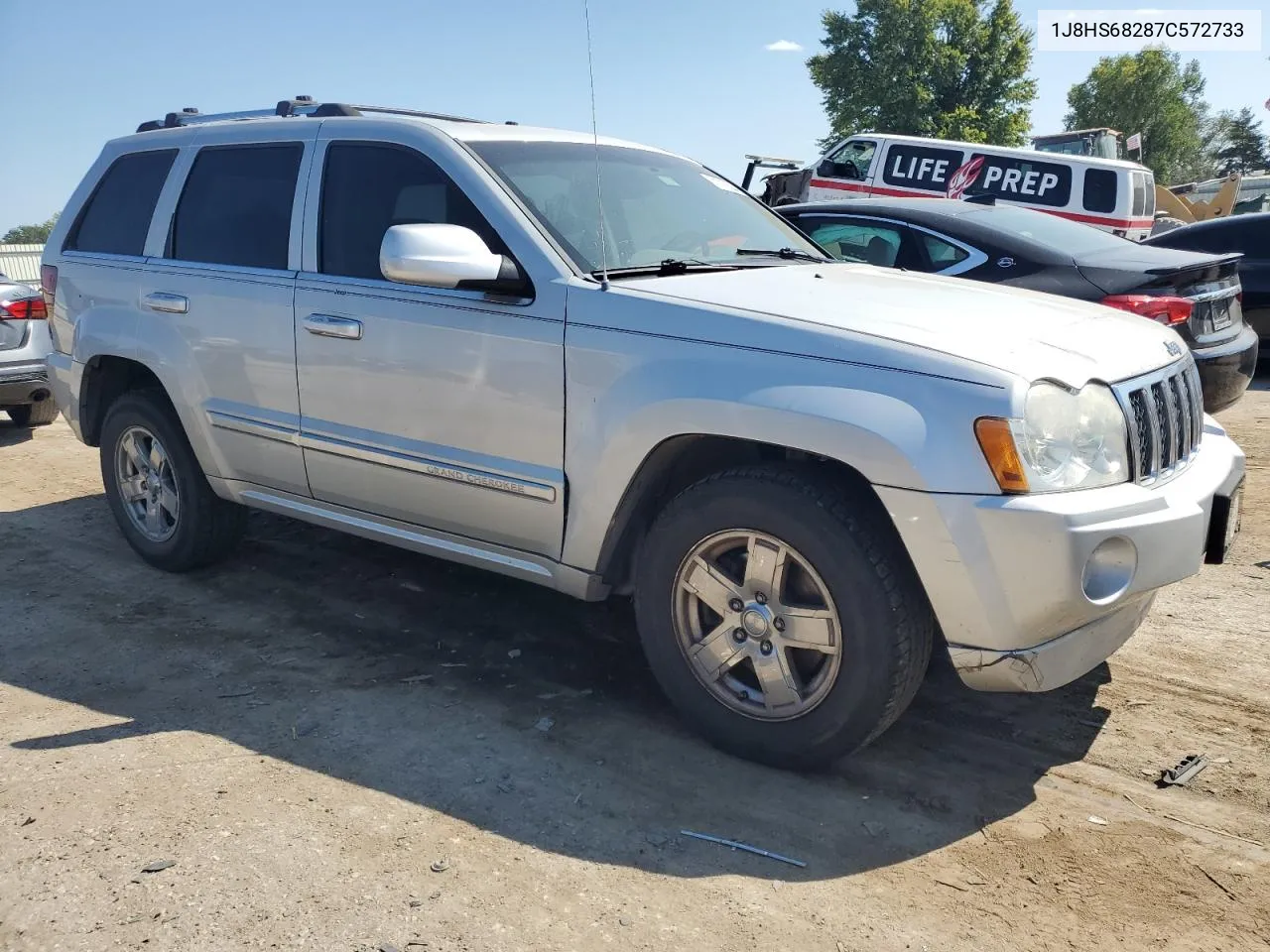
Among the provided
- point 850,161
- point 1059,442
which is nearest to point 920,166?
point 850,161

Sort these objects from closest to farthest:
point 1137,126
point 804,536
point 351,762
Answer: point 804,536 < point 351,762 < point 1137,126

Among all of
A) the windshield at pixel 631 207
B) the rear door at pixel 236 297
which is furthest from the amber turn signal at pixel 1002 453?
the rear door at pixel 236 297

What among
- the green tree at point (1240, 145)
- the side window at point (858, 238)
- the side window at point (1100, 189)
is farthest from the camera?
the green tree at point (1240, 145)

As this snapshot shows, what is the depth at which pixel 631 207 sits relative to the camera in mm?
4008

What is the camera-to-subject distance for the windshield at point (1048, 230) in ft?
20.7

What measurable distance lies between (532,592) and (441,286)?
5.29 ft

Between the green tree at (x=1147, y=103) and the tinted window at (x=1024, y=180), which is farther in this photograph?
the green tree at (x=1147, y=103)

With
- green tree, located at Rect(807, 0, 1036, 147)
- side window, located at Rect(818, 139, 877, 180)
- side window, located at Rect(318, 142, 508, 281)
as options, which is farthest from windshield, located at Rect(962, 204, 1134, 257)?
green tree, located at Rect(807, 0, 1036, 147)

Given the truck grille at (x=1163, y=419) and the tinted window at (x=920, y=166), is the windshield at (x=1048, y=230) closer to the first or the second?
the truck grille at (x=1163, y=419)

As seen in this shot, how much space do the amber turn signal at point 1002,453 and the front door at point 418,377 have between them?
133cm

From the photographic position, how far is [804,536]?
2.98 metres

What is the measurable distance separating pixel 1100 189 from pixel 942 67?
3505 centimetres

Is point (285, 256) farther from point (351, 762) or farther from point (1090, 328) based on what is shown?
point (1090, 328)

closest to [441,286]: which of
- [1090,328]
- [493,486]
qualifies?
[493,486]
